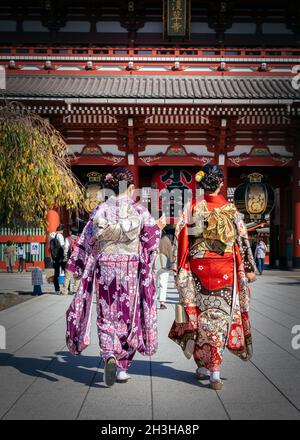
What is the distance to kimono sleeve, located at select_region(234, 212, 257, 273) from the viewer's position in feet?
14.3

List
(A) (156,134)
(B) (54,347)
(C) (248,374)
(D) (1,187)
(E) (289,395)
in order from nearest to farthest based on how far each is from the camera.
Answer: (E) (289,395) < (C) (248,374) < (B) (54,347) < (D) (1,187) < (A) (156,134)

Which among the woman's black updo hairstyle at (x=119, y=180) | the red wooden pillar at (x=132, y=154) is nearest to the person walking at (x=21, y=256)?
the red wooden pillar at (x=132, y=154)

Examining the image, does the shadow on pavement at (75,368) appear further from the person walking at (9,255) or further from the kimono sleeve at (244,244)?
the person walking at (9,255)

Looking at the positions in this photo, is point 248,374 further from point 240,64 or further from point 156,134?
point 240,64

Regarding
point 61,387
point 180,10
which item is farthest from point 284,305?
point 180,10

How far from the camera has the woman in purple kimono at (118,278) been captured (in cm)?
423

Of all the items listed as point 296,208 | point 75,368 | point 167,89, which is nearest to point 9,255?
point 167,89

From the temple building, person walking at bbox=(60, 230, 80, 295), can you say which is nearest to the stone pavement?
person walking at bbox=(60, 230, 80, 295)

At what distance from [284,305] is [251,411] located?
637 centimetres

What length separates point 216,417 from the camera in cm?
329

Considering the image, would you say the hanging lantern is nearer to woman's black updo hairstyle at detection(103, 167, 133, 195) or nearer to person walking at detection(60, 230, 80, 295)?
person walking at detection(60, 230, 80, 295)

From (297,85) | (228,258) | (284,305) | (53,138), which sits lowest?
Answer: (284,305)

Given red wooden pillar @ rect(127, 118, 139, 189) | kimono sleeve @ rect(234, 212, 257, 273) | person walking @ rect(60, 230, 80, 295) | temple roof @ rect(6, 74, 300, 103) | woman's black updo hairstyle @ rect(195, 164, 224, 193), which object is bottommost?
person walking @ rect(60, 230, 80, 295)

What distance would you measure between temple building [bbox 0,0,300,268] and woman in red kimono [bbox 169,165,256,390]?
11.9 m
